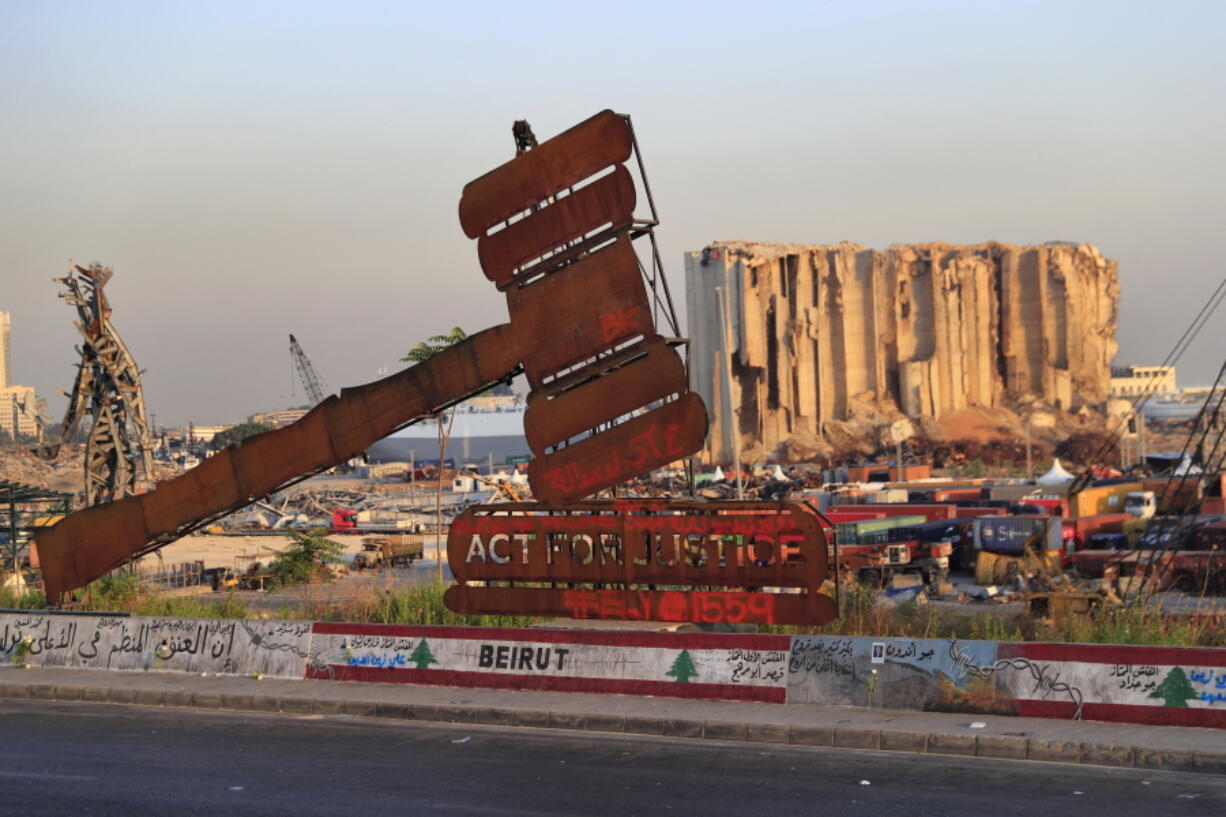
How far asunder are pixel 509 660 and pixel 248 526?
7030 centimetres

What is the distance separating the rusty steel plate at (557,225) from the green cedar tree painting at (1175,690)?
8.82 metres

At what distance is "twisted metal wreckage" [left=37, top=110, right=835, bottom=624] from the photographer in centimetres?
1742

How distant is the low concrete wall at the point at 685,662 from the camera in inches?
586

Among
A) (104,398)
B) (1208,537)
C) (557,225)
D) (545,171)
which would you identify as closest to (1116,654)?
(557,225)

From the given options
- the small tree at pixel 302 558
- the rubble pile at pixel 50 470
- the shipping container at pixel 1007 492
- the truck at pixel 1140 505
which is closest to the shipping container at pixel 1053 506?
the truck at pixel 1140 505

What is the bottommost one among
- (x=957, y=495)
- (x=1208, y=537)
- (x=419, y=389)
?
(x=1208, y=537)

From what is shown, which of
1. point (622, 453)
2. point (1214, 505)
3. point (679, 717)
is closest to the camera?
point (679, 717)

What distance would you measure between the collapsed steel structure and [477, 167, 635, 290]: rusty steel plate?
11.7 meters

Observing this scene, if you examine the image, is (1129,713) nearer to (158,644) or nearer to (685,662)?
(685,662)

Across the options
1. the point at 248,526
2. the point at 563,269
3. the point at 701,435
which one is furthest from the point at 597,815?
the point at 248,526

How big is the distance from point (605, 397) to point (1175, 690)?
25.9ft

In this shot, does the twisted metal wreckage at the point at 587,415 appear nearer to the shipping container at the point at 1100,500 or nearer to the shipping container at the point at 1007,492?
the shipping container at the point at 1100,500

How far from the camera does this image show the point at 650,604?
17938 mm

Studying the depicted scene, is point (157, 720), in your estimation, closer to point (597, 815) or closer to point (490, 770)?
point (490, 770)
